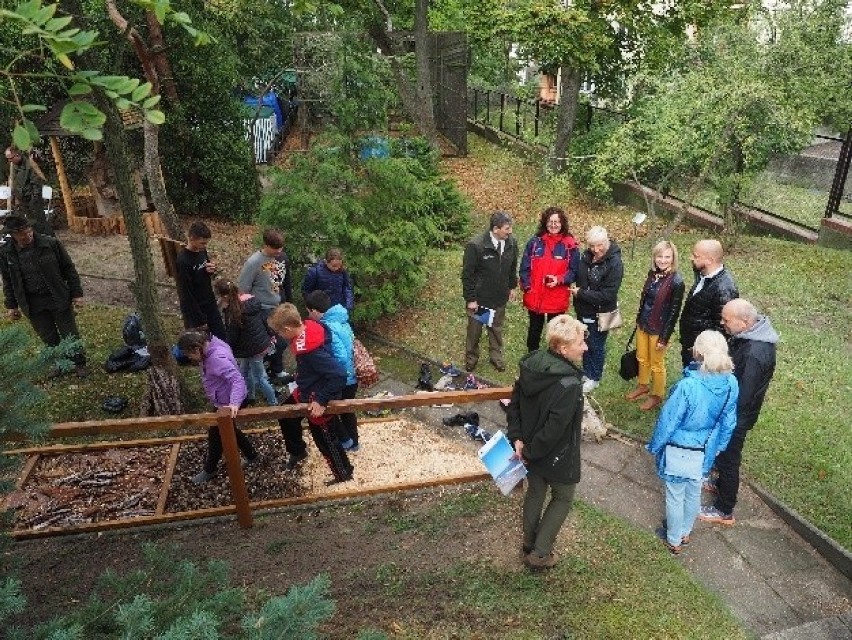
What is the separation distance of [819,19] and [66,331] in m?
11.4

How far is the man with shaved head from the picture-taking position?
5301mm

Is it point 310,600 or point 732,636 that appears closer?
point 310,600

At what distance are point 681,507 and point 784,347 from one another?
12.7ft

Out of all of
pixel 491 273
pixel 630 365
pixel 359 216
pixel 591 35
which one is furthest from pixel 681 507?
pixel 591 35

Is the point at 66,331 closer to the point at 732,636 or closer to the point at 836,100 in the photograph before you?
the point at 732,636

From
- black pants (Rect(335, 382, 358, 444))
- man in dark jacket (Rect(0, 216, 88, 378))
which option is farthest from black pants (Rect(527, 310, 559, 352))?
man in dark jacket (Rect(0, 216, 88, 378))

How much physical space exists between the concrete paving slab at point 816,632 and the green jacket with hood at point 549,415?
59.4 inches

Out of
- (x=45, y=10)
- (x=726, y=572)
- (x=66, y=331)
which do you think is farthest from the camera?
(x=66, y=331)

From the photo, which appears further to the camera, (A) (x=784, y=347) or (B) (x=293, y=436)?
(A) (x=784, y=347)

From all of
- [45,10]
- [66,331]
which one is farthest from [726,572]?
[66,331]

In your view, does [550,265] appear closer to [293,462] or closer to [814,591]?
[293,462]

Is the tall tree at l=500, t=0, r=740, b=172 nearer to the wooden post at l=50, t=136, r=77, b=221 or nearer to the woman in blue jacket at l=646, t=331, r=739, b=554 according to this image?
the wooden post at l=50, t=136, r=77, b=221

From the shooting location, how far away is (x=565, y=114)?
14.3 m

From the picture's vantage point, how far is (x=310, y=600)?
6.93ft
